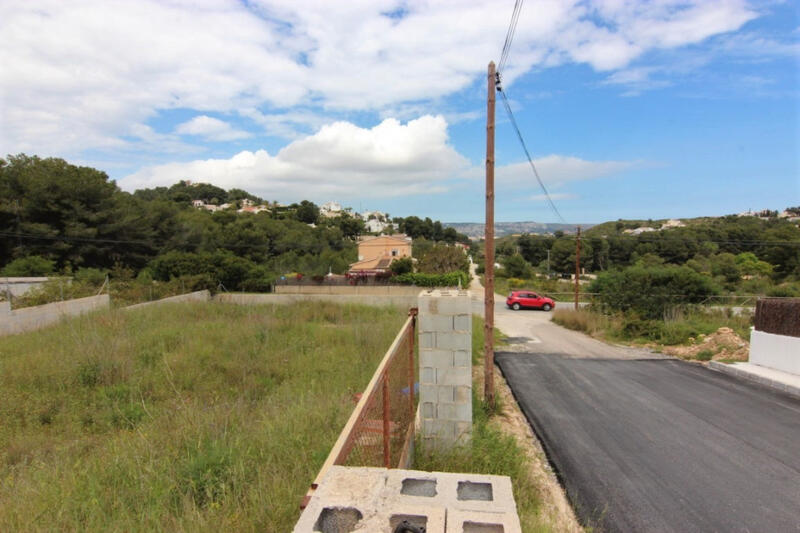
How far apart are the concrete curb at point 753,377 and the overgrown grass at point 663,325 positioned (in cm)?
396

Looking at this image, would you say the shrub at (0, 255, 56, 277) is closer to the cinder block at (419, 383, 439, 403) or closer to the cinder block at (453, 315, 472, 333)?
the cinder block at (419, 383, 439, 403)

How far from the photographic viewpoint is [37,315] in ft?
41.7

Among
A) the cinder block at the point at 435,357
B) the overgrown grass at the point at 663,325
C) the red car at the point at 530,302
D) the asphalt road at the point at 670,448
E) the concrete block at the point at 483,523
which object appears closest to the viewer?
the concrete block at the point at 483,523

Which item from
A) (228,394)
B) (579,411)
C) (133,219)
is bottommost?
(579,411)

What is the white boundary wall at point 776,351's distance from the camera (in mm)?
9070

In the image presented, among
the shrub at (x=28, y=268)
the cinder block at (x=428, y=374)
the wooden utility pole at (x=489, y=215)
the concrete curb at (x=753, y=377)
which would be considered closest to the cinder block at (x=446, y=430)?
the cinder block at (x=428, y=374)

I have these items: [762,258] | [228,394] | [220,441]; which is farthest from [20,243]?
[762,258]

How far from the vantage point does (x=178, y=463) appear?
11.9ft

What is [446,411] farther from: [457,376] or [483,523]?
[483,523]

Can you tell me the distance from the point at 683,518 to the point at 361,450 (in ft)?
12.8

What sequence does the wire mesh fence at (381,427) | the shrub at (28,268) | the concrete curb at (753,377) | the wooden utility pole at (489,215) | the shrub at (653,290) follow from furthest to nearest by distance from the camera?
1. the shrub at (28,268)
2. the shrub at (653,290)
3. the concrete curb at (753,377)
4. the wooden utility pole at (489,215)
5. the wire mesh fence at (381,427)

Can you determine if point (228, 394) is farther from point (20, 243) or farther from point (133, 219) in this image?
point (133, 219)

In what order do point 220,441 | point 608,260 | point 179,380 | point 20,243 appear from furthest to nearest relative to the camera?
point 608,260 → point 20,243 → point 179,380 → point 220,441

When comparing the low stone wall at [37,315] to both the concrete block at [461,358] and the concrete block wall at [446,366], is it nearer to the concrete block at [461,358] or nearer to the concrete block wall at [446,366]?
the concrete block wall at [446,366]
